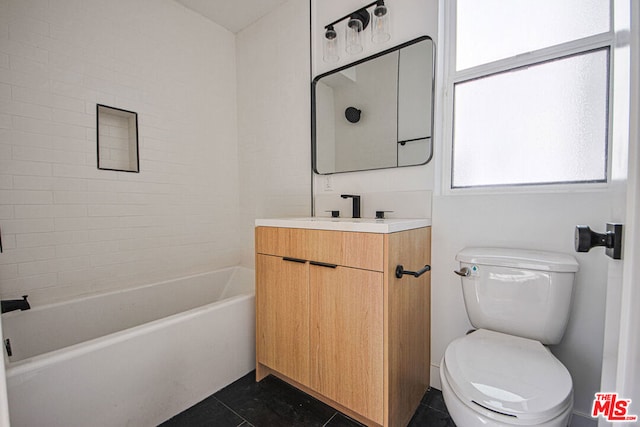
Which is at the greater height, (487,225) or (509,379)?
(487,225)

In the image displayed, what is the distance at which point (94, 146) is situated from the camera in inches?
73.3

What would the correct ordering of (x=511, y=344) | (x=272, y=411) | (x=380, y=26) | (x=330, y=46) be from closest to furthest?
(x=511, y=344)
(x=272, y=411)
(x=380, y=26)
(x=330, y=46)

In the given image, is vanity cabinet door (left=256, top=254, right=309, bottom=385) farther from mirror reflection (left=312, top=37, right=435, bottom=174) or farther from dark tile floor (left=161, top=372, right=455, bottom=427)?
mirror reflection (left=312, top=37, right=435, bottom=174)

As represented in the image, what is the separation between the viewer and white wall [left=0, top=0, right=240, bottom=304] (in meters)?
1.61

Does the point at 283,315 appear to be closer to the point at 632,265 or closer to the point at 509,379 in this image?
the point at 509,379

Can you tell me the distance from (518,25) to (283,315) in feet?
6.37

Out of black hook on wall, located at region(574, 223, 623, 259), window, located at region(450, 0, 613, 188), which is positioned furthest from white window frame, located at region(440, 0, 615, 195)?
black hook on wall, located at region(574, 223, 623, 259)

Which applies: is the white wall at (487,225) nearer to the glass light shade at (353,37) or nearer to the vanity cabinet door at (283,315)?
the glass light shade at (353,37)

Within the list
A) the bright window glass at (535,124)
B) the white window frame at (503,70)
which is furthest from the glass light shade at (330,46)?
the bright window glass at (535,124)

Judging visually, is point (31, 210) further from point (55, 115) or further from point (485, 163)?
point (485, 163)

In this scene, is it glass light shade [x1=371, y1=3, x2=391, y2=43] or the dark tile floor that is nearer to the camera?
the dark tile floor

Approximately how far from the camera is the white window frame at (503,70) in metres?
1.16

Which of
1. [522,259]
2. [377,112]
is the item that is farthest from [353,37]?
[522,259]

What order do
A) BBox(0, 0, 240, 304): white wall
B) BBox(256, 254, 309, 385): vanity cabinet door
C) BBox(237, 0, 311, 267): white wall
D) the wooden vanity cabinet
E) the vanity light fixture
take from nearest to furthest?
the wooden vanity cabinet < BBox(256, 254, 309, 385): vanity cabinet door < BBox(0, 0, 240, 304): white wall < the vanity light fixture < BBox(237, 0, 311, 267): white wall
